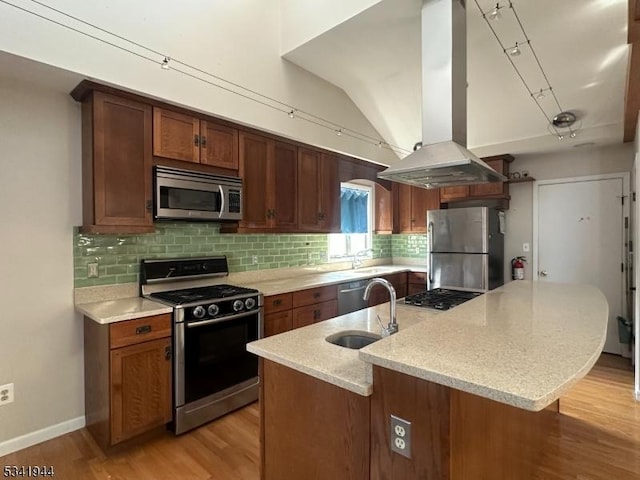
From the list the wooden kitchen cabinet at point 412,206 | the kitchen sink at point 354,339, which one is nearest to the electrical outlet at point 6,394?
the kitchen sink at point 354,339

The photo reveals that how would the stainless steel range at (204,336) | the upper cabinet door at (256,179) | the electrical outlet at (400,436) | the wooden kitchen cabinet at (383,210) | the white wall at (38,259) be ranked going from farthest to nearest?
the wooden kitchen cabinet at (383,210) < the upper cabinet door at (256,179) < the stainless steel range at (204,336) < the white wall at (38,259) < the electrical outlet at (400,436)

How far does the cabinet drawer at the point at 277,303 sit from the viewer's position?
9.94ft

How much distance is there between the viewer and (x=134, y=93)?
2.40 metres

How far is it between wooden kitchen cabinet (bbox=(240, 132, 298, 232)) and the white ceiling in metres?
0.88

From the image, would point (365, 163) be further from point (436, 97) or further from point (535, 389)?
point (535, 389)

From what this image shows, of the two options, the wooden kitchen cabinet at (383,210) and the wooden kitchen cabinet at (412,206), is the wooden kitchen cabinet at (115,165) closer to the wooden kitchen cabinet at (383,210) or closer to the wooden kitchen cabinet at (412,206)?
the wooden kitchen cabinet at (383,210)

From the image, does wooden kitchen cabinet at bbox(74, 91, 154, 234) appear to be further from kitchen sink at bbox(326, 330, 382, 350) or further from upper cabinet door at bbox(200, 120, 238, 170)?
kitchen sink at bbox(326, 330, 382, 350)

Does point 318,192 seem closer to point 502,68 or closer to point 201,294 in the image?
point 201,294

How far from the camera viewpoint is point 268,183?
11.0 feet

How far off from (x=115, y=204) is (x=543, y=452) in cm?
→ 325

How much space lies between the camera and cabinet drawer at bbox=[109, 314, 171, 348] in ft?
7.07

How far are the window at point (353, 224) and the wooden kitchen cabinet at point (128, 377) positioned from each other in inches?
105

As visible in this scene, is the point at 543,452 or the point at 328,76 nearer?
the point at 543,452

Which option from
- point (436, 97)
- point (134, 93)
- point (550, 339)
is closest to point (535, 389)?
point (550, 339)
